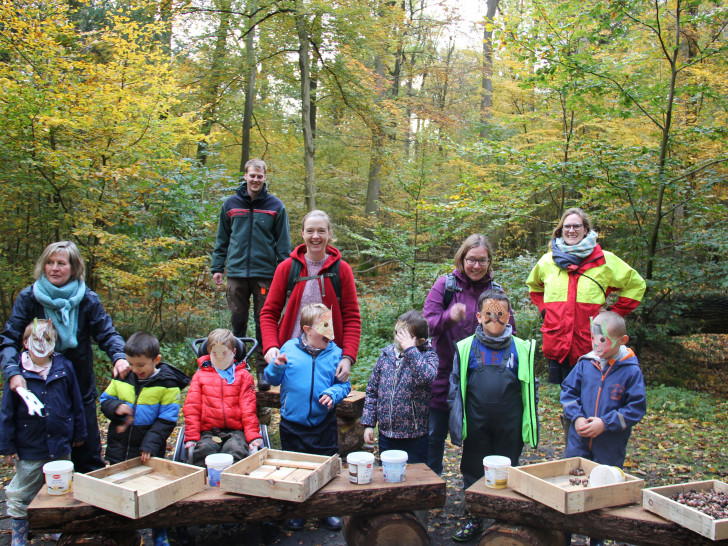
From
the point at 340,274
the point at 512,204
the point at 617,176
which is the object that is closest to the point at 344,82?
the point at 512,204

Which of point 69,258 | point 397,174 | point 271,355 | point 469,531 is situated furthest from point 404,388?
point 397,174

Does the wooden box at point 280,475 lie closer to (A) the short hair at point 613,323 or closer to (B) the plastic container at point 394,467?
(B) the plastic container at point 394,467

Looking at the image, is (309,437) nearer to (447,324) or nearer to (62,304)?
(447,324)

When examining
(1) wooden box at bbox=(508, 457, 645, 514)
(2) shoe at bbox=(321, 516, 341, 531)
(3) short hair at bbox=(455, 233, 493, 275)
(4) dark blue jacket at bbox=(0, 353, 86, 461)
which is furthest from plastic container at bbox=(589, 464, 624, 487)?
(4) dark blue jacket at bbox=(0, 353, 86, 461)

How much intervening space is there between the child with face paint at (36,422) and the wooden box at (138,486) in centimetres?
50

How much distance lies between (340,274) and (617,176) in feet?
14.7

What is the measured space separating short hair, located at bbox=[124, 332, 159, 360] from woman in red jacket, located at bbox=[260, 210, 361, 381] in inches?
28.3

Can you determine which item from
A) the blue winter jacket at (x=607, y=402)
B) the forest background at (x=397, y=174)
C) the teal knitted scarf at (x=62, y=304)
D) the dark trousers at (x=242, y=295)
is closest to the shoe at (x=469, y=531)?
the blue winter jacket at (x=607, y=402)

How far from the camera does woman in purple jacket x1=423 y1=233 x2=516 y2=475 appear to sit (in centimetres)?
341

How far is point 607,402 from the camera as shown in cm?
297

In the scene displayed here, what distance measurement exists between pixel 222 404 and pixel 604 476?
2.35 metres

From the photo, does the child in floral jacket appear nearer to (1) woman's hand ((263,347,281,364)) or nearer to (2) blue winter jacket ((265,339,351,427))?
(2) blue winter jacket ((265,339,351,427))

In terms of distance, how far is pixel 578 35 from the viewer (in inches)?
257

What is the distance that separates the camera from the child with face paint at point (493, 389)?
3078 millimetres
